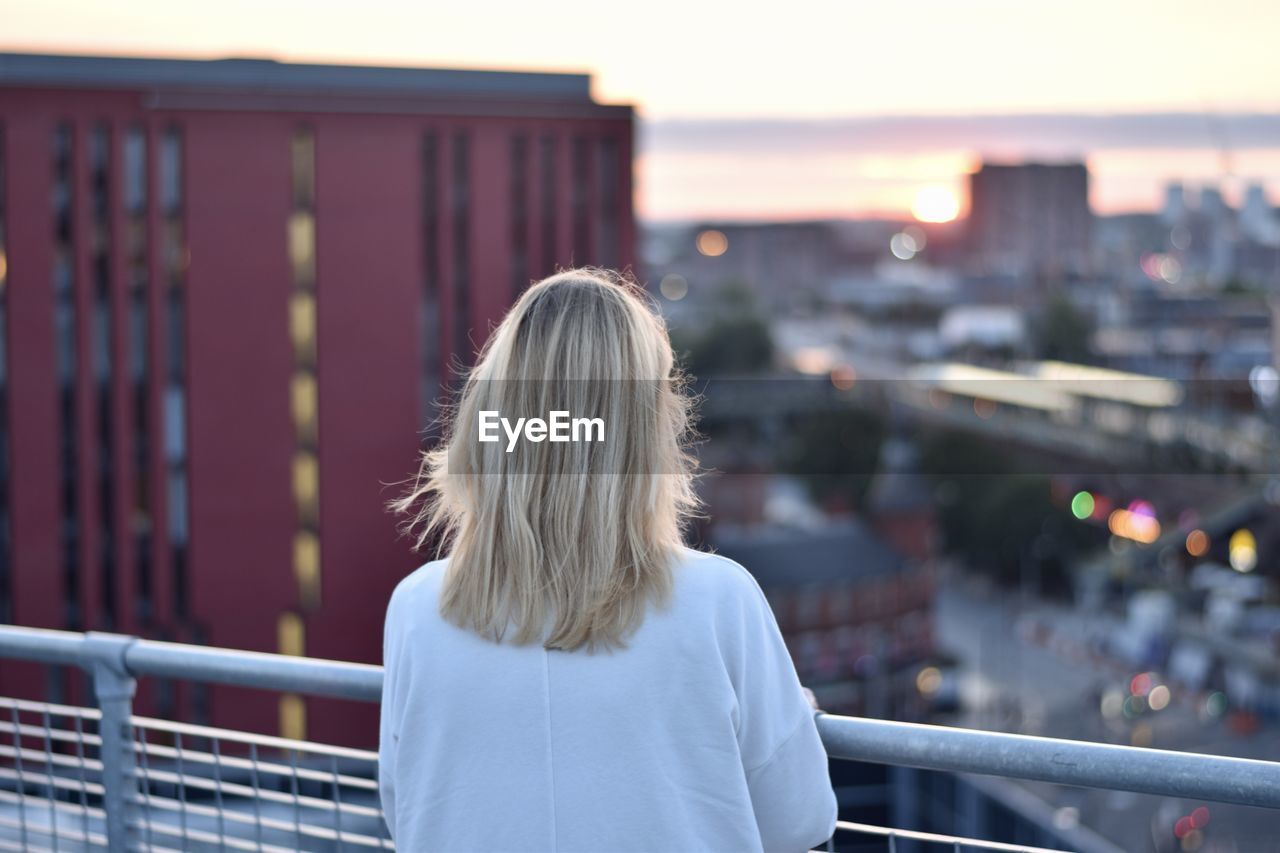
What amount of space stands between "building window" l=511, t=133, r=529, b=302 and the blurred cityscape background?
4 centimetres

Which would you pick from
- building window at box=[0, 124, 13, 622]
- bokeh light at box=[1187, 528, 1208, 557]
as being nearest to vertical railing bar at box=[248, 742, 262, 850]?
building window at box=[0, 124, 13, 622]

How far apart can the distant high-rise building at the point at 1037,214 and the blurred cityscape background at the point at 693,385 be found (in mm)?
7325

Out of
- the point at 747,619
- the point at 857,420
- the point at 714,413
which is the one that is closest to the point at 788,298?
the point at 714,413

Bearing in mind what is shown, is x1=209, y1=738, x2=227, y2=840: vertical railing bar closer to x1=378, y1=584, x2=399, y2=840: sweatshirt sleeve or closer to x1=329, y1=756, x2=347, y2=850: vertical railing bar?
x1=329, y1=756, x2=347, y2=850: vertical railing bar

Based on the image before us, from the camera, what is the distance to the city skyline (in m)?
34.1

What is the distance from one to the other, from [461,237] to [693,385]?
607 inches

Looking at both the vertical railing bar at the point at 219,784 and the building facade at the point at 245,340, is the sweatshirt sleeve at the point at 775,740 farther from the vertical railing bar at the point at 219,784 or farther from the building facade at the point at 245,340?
the building facade at the point at 245,340

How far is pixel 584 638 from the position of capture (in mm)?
1120

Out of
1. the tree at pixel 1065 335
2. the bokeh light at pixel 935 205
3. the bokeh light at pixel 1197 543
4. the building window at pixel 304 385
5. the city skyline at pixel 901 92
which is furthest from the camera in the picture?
the bokeh light at pixel 935 205

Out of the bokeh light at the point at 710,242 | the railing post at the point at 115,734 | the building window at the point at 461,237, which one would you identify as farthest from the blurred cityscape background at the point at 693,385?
the bokeh light at the point at 710,242

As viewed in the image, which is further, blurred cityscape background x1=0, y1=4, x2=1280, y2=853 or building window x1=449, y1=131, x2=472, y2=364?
building window x1=449, y1=131, x2=472, y2=364

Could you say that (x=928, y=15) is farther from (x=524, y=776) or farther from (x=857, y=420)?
(x=524, y=776)

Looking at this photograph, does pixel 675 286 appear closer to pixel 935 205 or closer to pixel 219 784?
pixel 935 205

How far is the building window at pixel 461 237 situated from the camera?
16500 millimetres
